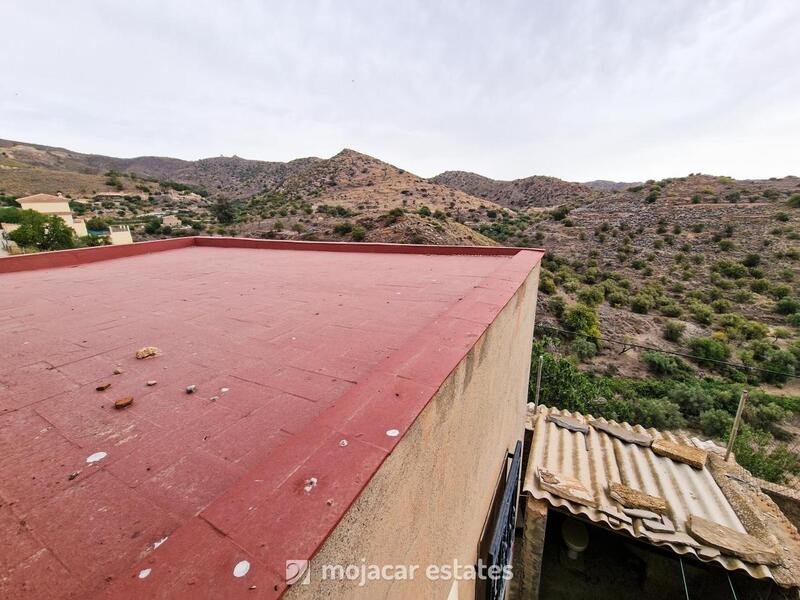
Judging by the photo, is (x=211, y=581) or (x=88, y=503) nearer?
(x=211, y=581)

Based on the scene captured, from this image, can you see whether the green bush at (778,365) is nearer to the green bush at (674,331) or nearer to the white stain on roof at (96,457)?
the green bush at (674,331)

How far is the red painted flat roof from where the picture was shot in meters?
0.79

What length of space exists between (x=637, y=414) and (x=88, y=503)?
1585cm

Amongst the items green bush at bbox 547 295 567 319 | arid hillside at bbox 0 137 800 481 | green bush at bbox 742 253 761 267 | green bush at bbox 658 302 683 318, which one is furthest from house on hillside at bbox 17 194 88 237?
green bush at bbox 742 253 761 267

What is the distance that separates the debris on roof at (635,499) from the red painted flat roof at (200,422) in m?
4.19

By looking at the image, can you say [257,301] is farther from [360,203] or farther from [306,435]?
[360,203]

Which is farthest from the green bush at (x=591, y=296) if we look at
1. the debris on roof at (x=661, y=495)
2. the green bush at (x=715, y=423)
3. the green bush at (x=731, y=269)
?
the debris on roof at (x=661, y=495)

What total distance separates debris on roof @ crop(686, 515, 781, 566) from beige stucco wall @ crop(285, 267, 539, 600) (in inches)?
135

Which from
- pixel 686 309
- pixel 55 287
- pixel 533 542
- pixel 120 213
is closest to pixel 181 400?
pixel 55 287

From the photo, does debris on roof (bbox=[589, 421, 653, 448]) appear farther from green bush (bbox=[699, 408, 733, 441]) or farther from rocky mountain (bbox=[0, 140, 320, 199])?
rocky mountain (bbox=[0, 140, 320, 199])

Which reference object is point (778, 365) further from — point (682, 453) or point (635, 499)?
point (635, 499)

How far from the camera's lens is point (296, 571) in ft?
2.39

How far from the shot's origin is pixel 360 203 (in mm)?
41188

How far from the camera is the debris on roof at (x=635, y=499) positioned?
490 centimetres
